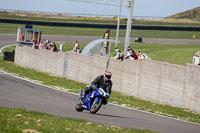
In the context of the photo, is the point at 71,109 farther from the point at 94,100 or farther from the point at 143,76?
the point at 143,76

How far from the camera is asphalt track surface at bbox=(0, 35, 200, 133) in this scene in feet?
46.1

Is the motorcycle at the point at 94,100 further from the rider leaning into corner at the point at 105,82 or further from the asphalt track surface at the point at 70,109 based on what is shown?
the asphalt track surface at the point at 70,109

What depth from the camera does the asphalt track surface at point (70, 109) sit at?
1405 cm

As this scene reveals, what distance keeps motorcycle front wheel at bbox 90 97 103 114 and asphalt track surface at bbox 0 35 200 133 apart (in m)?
0.19

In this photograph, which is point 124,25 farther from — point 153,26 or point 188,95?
point 188,95

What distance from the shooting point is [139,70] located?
22.0 m

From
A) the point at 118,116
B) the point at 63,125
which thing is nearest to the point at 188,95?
the point at 118,116

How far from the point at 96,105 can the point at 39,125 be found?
448cm

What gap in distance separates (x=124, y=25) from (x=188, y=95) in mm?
48235

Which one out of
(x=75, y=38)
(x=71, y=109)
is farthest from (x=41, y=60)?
(x=75, y=38)

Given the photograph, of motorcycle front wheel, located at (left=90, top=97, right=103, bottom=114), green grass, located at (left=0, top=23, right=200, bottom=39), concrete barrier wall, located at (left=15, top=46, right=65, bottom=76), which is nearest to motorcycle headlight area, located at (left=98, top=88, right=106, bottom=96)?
motorcycle front wheel, located at (left=90, top=97, right=103, bottom=114)

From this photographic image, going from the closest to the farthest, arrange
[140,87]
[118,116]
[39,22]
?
[118,116], [140,87], [39,22]

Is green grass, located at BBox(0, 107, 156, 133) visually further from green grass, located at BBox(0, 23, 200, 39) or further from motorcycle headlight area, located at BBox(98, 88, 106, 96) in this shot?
green grass, located at BBox(0, 23, 200, 39)

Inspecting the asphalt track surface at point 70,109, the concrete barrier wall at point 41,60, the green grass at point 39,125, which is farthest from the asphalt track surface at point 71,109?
the concrete barrier wall at point 41,60
